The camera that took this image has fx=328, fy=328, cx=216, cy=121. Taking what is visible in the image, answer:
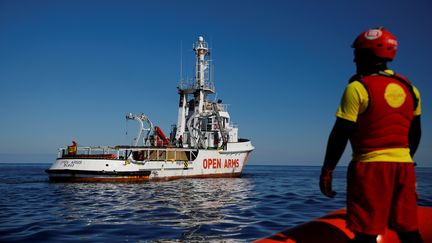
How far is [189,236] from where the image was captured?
6.93 m

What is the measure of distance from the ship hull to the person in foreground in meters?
23.1

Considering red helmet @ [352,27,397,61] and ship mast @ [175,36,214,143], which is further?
ship mast @ [175,36,214,143]

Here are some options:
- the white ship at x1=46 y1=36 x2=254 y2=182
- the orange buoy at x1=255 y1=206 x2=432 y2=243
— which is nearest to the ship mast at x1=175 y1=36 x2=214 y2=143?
the white ship at x1=46 y1=36 x2=254 y2=182

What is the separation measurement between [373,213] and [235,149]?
27991mm

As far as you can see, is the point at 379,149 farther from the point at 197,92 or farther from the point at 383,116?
the point at 197,92

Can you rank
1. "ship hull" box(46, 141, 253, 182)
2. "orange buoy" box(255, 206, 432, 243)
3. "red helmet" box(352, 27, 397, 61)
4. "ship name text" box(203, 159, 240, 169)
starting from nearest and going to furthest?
"red helmet" box(352, 27, 397, 61) < "orange buoy" box(255, 206, 432, 243) < "ship hull" box(46, 141, 253, 182) < "ship name text" box(203, 159, 240, 169)

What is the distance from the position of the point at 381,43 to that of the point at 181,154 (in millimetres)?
27077

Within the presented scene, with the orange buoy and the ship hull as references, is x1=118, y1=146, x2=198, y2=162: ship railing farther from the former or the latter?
the orange buoy

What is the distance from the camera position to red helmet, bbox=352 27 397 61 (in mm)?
2594

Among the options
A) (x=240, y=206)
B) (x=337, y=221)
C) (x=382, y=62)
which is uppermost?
(x=382, y=62)

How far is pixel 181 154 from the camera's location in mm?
29078

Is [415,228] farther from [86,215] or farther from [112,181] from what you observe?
[112,181]

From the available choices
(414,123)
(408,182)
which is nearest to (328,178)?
(408,182)

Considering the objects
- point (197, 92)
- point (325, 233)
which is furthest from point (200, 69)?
point (325, 233)
